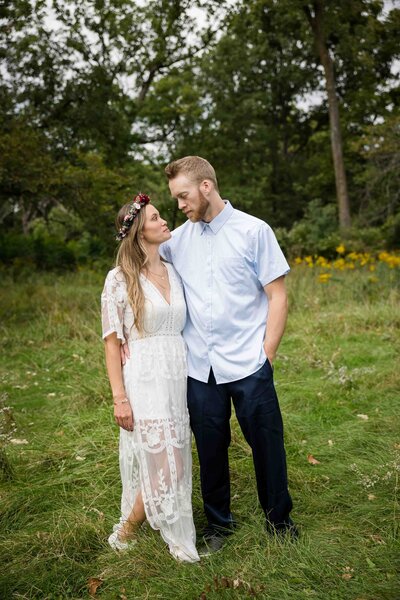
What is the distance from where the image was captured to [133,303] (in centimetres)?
316

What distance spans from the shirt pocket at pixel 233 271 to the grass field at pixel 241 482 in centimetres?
135

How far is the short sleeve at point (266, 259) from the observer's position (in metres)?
3.16

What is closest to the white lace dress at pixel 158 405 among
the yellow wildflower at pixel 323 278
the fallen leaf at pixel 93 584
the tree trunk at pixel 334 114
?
the fallen leaf at pixel 93 584

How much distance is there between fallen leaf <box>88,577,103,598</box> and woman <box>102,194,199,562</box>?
25 cm

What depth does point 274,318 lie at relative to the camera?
10.4 feet

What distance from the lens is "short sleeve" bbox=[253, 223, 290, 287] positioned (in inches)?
124

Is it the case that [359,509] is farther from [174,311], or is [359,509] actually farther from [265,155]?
[265,155]

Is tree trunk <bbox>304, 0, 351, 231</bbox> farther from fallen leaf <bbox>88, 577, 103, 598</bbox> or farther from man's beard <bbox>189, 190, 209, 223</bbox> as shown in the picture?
fallen leaf <bbox>88, 577, 103, 598</bbox>

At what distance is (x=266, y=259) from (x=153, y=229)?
0.62 metres

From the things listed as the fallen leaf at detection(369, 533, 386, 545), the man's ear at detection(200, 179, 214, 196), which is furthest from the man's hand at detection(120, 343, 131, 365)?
the fallen leaf at detection(369, 533, 386, 545)

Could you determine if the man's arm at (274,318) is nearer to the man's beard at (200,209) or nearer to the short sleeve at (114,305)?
the man's beard at (200,209)

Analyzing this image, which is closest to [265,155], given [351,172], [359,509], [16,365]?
[351,172]

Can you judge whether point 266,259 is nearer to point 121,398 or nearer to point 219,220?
point 219,220

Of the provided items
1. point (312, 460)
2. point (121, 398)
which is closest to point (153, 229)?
point (121, 398)
